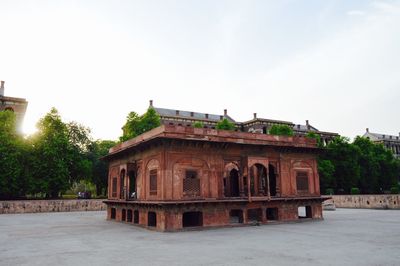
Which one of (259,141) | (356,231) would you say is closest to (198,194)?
(259,141)

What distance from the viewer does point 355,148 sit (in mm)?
52312

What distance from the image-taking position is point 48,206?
1587 inches

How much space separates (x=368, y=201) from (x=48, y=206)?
40.0 m

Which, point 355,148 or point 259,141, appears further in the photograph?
point 355,148

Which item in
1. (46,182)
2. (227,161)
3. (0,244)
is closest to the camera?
(0,244)

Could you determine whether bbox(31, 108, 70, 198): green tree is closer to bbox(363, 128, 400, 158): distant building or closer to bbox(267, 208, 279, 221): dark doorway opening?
bbox(267, 208, 279, 221): dark doorway opening

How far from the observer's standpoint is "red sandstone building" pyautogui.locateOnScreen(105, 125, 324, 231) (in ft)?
64.2

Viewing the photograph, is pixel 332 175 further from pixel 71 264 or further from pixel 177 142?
pixel 71 264

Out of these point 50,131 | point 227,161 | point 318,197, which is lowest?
point 318,197

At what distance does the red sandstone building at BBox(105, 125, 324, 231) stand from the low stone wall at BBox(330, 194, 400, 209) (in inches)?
703

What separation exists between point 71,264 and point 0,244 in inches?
267

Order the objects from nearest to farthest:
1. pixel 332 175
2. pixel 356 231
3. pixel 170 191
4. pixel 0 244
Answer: pixel 0 244, pixel 356 231, pixel 170 191, pixel 332 175

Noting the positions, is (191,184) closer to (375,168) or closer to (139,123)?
(139,123)

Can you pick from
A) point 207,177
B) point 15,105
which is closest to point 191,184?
point 207,177
